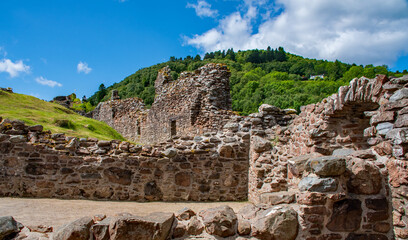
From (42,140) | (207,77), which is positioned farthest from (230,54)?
(42,140)

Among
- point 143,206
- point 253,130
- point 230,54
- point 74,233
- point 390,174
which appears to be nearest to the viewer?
point 74,233

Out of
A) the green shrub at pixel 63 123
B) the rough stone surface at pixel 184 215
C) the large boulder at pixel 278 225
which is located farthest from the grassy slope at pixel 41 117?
the large boulder at pixel 278 225

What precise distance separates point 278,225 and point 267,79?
6123 centimetres

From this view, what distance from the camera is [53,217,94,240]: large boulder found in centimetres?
319

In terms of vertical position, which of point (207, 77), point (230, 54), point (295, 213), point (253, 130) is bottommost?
point (295, 213)

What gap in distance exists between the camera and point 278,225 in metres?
3.27

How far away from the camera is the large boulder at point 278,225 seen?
3266 mm

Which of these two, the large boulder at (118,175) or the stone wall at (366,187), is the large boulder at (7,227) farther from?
the large boulder at (118,175)

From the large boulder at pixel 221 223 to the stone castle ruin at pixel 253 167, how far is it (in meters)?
0.01

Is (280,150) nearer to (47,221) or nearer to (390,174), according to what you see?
(390,174)

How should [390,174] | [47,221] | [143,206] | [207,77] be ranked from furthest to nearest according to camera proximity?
[207,77] < [143,206] < [47,221] < [390,174]

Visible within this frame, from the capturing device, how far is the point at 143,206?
6586mm

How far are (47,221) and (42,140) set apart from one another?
2878 millimetres

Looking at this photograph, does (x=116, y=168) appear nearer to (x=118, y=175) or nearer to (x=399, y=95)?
(x=118, y=175)
